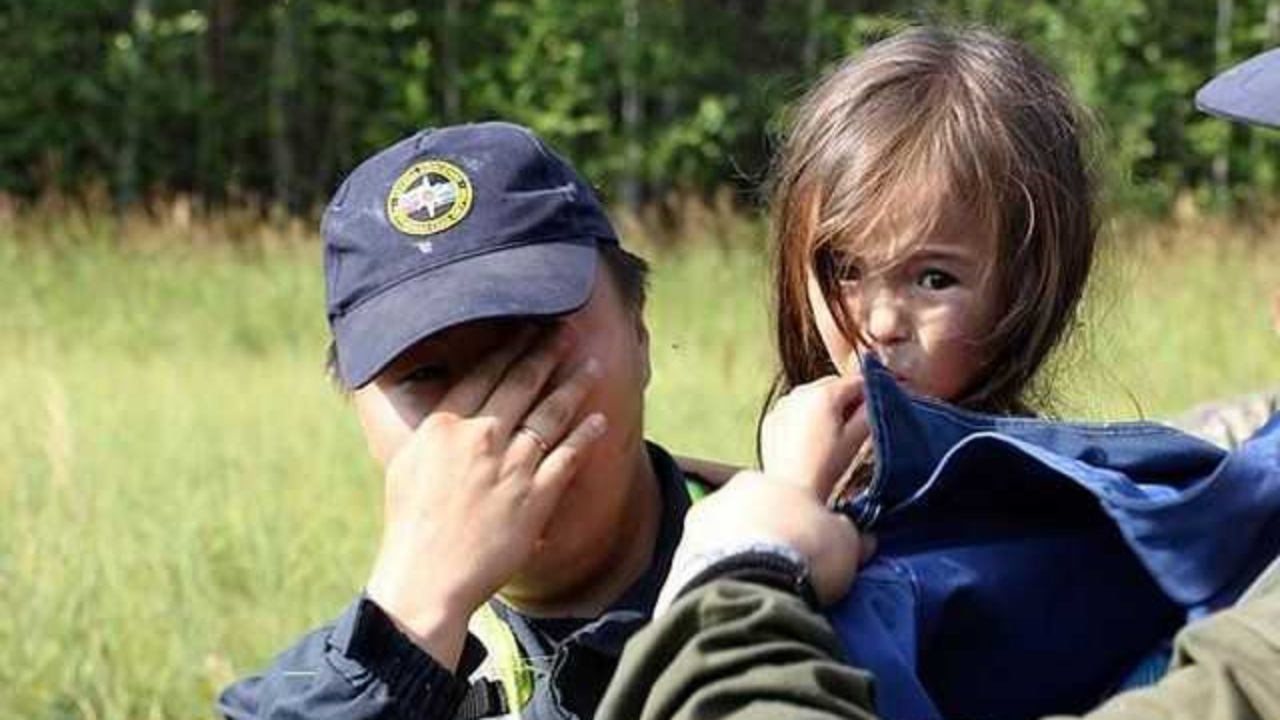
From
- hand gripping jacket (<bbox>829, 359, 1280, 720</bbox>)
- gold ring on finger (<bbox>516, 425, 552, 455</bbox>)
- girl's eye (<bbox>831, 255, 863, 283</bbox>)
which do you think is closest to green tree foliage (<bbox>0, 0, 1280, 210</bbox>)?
girl's eye (<bbox>831, 255, 863, 283</bbox>)

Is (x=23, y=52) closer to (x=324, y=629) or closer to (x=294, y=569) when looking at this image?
(x=294, y=569)

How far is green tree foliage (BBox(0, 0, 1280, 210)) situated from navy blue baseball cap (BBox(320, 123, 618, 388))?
21.9 meters

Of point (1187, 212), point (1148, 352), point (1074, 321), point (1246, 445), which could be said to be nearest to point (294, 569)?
point (1074, 321)

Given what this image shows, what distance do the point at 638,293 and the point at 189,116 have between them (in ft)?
77.6

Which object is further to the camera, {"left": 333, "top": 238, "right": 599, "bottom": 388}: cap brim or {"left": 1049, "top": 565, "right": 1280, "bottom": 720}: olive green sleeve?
{"left": 333, "top": 238, "right": 599, "bottom": 388}: cap brim

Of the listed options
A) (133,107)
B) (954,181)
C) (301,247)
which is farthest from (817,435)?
(133,107)

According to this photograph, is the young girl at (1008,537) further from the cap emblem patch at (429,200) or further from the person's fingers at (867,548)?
the cap emblem patch at (429,200)

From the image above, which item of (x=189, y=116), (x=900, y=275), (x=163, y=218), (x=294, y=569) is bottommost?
(x=189, y=116)

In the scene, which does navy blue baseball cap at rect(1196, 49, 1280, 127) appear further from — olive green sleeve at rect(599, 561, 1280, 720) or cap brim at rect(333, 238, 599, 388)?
cap brim at rect(333, 238, 599, 388)

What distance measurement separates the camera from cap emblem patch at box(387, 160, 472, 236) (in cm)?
263

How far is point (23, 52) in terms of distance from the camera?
24797 mm

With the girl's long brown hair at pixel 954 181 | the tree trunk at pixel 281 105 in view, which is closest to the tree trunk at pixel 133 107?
the tree trunk at pixel 281 105

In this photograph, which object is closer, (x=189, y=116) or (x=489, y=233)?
(x=489, y=233)

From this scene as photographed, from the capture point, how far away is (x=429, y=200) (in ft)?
8.68
